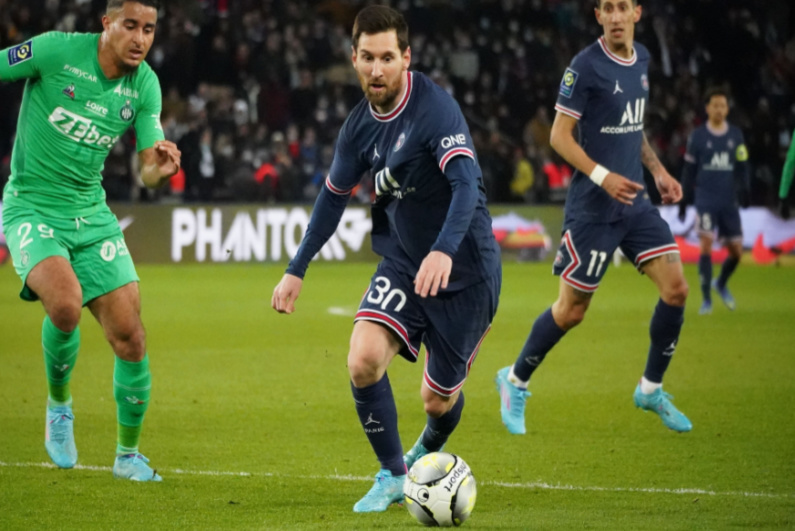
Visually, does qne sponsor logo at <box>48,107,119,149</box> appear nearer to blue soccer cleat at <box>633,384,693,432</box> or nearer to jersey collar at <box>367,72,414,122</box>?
jersey collar at <box>367,72,414,122</box>

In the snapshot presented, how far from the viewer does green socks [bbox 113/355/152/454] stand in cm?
602

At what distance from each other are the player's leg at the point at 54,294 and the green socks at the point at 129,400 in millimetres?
265

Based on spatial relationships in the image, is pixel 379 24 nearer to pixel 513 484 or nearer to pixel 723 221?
pixel 513 484

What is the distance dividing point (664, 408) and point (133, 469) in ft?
10.5

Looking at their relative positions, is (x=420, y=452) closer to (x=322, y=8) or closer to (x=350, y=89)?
(x=350, y=89)

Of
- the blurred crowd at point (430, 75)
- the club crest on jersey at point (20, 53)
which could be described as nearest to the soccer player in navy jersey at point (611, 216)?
the club crest on jersey at point (20, 53)

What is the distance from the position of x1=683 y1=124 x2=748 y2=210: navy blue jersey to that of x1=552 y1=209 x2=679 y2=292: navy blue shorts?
7.21 meters

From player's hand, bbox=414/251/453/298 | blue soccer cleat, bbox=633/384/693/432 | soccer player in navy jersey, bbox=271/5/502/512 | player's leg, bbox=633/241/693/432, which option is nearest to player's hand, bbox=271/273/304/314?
soccer player in navy jersey, bbox=271/5/502/512

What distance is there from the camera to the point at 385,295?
5348 mm

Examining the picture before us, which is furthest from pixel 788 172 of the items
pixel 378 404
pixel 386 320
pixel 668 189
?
pixel 378 404

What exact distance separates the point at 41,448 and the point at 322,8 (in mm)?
21613

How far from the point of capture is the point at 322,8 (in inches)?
1073

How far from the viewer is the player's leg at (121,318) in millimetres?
5918

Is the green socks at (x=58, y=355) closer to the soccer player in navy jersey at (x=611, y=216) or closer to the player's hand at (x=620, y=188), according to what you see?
the soccer player in navy jersey at (x=611, y=216)
